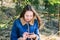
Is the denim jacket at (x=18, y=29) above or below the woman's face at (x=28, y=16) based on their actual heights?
below

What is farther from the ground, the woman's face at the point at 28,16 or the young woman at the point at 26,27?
the woman's face at the point at 28,16

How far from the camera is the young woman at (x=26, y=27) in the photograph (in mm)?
1797

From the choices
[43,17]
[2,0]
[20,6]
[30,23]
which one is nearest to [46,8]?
[43,17]

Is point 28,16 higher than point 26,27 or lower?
higher

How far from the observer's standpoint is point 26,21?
5.98 feet

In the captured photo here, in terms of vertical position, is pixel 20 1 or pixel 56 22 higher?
pixel 20 1

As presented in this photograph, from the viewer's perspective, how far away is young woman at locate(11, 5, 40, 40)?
1797 millimetres

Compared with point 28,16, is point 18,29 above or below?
below

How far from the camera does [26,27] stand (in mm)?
1814

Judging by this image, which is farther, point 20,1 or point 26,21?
point 20,1

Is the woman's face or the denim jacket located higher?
the woman's face

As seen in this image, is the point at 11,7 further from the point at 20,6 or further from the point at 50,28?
the point at 50,28

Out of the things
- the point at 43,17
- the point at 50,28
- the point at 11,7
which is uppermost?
the point at 11,7

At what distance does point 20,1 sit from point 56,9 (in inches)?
22.1
